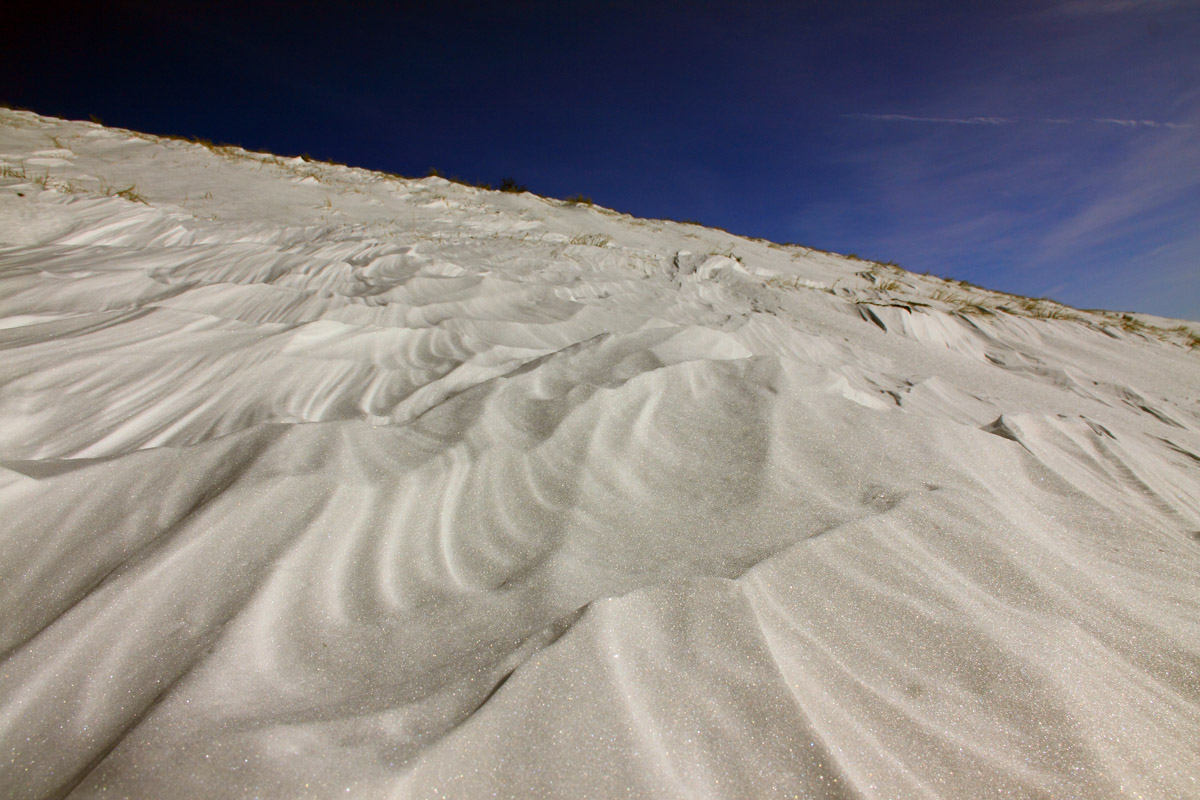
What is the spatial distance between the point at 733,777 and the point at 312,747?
1.82ft

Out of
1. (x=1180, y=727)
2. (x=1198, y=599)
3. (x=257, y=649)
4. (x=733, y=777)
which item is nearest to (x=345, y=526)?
(x=257, y=649)

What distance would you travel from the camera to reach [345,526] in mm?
1025

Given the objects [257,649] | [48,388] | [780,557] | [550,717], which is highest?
[780,557]

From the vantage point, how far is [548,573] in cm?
95

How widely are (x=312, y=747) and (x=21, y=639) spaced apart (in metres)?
0.59

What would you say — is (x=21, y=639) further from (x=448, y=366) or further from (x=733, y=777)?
(x=448, y=366)

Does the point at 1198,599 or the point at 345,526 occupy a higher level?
the point at 1198,599

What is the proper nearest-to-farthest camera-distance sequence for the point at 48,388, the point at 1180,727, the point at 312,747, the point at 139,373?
the point at 312,747, the point at 1180,727, the point at 48,388, the point at 139,373

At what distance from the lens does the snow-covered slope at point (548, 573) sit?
645mm

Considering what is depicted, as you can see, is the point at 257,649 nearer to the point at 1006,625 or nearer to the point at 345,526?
the point at 345,526

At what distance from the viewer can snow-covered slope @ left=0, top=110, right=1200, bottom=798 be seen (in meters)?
0.64

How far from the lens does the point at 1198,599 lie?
3.17ft

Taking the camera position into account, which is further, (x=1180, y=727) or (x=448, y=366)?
(x=448, y=366)

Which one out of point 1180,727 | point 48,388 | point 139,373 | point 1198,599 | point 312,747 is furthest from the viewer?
point 139,373
